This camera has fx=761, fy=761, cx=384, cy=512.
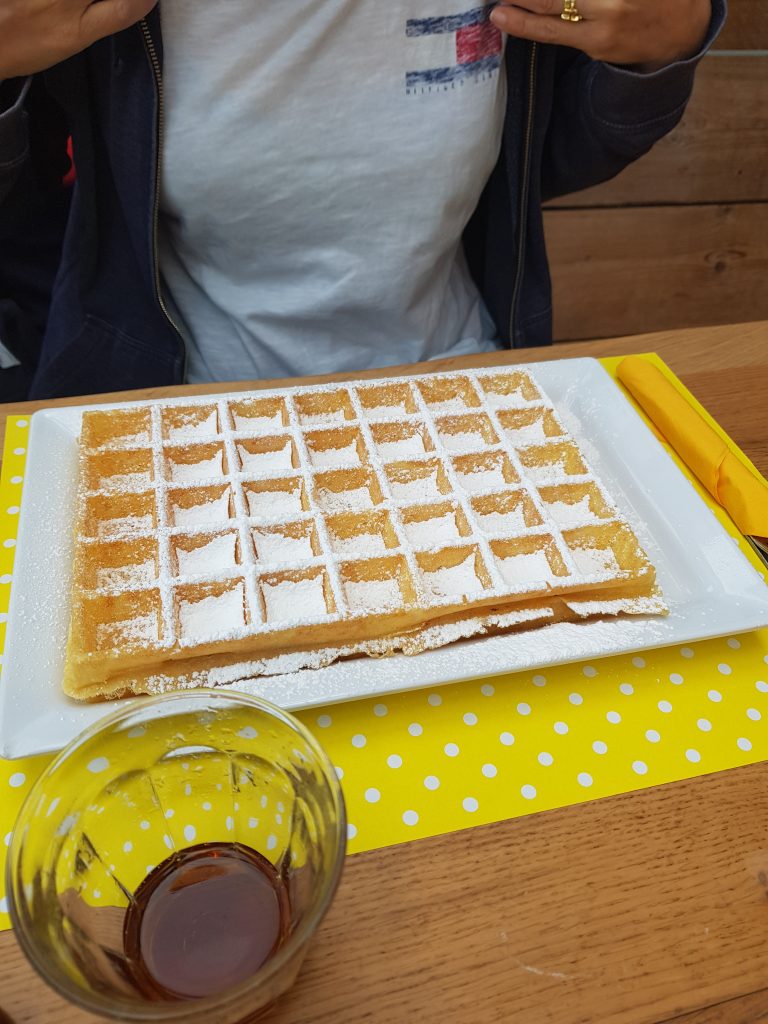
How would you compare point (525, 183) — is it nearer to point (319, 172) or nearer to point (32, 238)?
point (319, 172)

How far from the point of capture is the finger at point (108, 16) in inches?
Result: 34.1

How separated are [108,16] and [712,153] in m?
1.59

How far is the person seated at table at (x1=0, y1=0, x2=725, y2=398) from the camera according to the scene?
99 cm

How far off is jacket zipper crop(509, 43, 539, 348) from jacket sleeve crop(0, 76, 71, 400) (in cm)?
70

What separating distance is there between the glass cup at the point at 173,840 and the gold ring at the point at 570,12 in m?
0.99

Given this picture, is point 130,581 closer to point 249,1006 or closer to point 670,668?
point 249,1006

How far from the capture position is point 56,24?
34.5 inches

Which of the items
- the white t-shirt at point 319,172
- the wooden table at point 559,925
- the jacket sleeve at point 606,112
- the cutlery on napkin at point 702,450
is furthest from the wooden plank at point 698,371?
the wooden table at point 559,925

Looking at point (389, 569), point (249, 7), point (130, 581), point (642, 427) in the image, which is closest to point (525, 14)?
point (249, 7)

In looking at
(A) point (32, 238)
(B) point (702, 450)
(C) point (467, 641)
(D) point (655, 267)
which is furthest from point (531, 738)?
(D) point (655, 267)

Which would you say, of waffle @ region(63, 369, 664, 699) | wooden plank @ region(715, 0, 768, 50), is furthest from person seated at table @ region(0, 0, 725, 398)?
wooden plank @ region(715, 0, 768, 50)

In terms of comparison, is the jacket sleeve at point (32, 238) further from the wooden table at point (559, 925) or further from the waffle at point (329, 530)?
the wooden table at point (559, 925)

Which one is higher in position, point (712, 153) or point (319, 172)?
point (319, 172)

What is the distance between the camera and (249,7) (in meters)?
0.96
